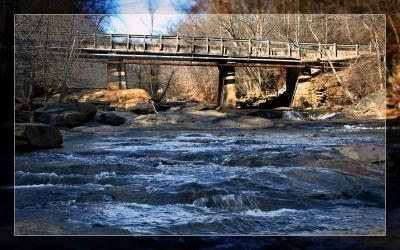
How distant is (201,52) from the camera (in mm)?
3027

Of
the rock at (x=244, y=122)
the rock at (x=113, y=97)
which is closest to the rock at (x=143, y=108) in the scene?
the rock at (x=113, y=97)

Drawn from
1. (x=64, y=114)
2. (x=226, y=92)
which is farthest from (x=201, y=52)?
(x=64, y=114)

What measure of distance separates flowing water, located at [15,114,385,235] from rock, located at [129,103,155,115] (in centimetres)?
15

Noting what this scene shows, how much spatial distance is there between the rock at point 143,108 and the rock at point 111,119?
10 centimetres

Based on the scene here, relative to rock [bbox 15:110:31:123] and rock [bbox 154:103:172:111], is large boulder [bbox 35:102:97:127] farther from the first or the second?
rock [bbox 154:103:172:111]

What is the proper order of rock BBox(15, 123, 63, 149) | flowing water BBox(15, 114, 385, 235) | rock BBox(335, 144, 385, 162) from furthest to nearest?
1. rock BBox(15, 123, 63, 149)
2. rock BBox(335, 144, 385, 162)
3. flowing water BBox(15, 114, 385, 235)

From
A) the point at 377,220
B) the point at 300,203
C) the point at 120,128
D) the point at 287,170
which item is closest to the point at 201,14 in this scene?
the point at 120,128

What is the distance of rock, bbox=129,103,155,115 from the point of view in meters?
3.03

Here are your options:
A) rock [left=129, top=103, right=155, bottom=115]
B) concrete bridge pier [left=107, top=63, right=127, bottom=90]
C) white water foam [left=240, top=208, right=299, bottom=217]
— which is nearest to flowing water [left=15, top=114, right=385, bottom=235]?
white water foam [left=240, top=208, right=299, bottom=217]

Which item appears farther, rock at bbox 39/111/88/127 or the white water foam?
rock at bbox 39/111/88/127

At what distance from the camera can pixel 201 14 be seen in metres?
2.96

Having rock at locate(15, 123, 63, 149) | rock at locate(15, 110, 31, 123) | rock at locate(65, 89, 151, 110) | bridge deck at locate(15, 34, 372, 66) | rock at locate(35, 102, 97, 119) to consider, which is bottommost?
rock at locate(15, 123, 63, 149)

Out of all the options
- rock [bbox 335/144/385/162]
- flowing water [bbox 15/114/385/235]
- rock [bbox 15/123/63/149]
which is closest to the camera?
flowing water [bbox 15/114/385/235]

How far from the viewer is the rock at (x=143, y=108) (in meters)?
3.03
